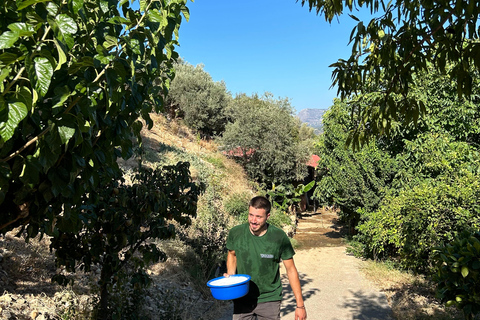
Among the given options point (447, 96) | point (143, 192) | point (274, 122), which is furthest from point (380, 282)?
point (274, 122)

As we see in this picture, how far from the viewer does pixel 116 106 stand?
172 centimetres

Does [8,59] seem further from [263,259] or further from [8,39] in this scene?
[263,259]

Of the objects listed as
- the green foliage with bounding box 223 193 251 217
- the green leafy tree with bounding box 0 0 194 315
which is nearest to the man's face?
the green leafy tree with bounding box 0 0 194 315

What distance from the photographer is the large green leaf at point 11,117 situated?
3.97ft

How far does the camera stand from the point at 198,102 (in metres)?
26.0

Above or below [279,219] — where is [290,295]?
below

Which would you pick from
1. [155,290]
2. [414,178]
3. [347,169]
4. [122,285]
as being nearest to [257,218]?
[122,285]

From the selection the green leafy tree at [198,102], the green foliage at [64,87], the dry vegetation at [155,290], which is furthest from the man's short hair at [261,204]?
the green leafy tree at [198,102]

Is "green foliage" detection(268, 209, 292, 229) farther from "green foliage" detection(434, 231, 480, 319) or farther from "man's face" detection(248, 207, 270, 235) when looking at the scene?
"man's face" detection(248, 207, 270, 235)

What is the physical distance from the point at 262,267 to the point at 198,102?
2329cm

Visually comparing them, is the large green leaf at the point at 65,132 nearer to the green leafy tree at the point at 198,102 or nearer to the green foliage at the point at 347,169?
the green foliage at the point at 347,169

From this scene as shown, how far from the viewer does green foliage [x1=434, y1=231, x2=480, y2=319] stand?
11.6 ft

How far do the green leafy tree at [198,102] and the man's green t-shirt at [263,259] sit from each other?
22.2 meters

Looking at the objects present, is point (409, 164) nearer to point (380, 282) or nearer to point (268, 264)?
point (380, 282)
